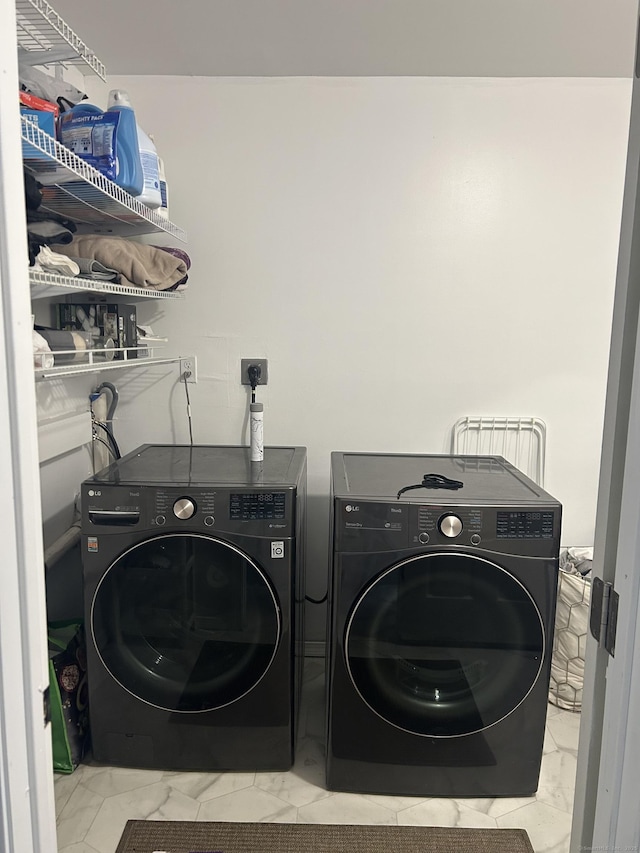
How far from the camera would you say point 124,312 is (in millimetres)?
2059

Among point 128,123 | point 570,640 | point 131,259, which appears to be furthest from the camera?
point 570,640

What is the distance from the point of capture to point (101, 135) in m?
1.50

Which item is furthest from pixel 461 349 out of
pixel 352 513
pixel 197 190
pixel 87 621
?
pixel 87 621

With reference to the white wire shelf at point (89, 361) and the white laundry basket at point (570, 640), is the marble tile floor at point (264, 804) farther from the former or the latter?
the white wire shelf at point (89, 361)

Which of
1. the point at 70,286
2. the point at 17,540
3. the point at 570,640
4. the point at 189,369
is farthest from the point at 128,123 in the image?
the point at 570,640

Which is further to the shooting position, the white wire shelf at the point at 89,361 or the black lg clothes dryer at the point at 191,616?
the black lg clothes dryer at the point at 191,616

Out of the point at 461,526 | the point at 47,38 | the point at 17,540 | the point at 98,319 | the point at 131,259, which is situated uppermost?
the point at 47,38

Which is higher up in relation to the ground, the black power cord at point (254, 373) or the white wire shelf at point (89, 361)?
the white wire shelf at point (89, 361)

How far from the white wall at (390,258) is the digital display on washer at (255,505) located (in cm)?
66

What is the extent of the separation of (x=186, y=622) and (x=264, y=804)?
0.58 metres

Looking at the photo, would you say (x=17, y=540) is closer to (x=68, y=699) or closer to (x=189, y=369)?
(x=68, y=699)

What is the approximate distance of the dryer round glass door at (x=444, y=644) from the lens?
1.78m

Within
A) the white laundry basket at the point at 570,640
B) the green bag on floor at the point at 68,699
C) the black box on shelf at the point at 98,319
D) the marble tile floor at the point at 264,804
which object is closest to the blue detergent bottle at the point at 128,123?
the black box on shelf at the point at 98,319

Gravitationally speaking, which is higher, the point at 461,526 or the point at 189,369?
the point at 189,369
